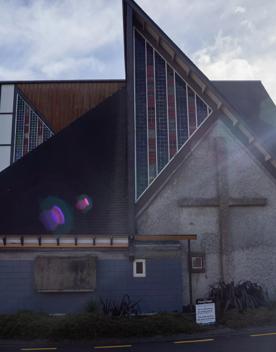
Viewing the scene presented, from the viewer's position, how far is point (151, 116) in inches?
627

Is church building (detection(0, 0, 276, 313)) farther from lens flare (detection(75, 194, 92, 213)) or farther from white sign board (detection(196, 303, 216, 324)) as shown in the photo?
Result: white sign board (detection(196, 303, 216, 324))

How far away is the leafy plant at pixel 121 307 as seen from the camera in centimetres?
1245

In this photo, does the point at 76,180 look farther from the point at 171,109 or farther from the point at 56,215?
the point at 171,109

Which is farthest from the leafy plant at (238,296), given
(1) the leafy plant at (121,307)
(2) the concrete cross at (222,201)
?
(1) the leafy plant at (121,307)

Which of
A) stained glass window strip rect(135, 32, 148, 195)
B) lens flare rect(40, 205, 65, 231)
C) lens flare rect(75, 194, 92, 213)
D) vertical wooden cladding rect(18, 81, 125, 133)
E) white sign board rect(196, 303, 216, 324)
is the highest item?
vertical wooden cladding rect(18, 81, 125, 133)

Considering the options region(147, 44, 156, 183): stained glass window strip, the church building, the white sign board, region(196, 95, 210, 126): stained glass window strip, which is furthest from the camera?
region(196, 95, 210, 126): stained glass window strip

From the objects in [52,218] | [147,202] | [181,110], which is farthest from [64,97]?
[147,202]

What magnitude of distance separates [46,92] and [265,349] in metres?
21.7

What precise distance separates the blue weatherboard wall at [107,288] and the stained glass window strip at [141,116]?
3.12 m

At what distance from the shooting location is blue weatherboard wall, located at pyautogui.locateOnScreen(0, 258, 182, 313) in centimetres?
1319

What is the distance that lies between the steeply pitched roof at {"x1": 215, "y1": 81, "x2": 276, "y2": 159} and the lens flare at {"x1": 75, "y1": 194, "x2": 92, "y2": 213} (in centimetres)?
863

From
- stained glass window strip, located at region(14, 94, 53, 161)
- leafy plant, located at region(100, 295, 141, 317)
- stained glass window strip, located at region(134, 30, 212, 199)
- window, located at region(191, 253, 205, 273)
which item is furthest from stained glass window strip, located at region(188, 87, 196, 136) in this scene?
stained glass window strip, located at region(14, 94, 53, 161)

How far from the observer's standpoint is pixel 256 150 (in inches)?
619

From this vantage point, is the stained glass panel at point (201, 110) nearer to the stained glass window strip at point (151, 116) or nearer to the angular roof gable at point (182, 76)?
the angular roof gable at point (182, 76)
